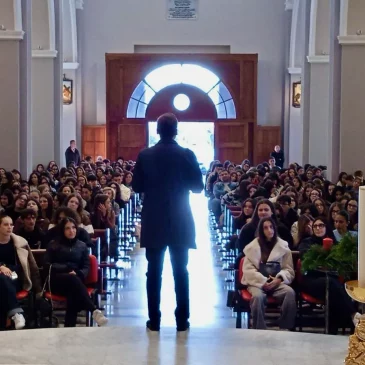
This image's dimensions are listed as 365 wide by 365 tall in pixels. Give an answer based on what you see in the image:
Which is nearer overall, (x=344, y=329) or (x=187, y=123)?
(x=344, y=329)

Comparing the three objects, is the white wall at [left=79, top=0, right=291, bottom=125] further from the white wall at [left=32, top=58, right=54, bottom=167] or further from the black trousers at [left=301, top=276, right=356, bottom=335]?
the black trousers at [left=301, top=276, right=356, bottom=335]

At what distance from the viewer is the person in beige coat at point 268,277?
8180 mm

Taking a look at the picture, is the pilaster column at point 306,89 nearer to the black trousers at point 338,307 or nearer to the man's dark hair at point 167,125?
the black trousers at point 338,307

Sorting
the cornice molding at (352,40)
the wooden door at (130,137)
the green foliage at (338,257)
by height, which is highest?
the cornice molding at (352,40)

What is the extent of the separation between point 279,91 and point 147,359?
23.6 metres

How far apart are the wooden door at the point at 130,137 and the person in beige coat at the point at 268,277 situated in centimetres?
1960

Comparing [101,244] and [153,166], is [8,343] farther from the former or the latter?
[101,244]

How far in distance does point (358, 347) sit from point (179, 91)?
2411 cm

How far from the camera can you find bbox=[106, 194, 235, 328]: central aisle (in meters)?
9.67

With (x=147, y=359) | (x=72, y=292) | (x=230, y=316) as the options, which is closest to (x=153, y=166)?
(x=147, y=359)

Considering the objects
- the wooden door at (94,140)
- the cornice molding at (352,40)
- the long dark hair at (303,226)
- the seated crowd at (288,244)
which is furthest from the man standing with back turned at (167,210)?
the wooden door at (94,140)

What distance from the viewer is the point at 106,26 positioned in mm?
28281

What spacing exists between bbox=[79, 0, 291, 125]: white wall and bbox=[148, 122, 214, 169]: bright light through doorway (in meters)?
2.11

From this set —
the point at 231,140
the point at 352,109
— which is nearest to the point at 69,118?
the point at 231,140
